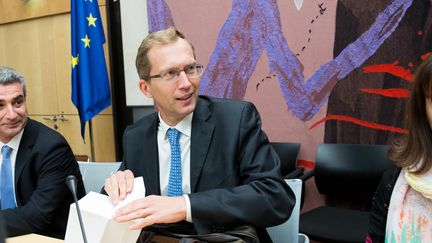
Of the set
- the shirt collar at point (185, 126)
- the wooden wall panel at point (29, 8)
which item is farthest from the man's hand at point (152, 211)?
the wooden wall panel at point (29, 8)

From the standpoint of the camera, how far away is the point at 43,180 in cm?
194

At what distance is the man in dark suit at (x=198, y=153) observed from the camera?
1358 millimetres

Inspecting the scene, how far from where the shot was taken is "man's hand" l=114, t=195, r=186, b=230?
1.13 m

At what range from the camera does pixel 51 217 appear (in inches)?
73.9

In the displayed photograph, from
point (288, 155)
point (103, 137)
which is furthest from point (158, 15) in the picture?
point (288, 155)

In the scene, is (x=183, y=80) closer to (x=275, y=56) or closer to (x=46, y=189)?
(x=46, y=189)

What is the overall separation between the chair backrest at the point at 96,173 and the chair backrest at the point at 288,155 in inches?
54.9

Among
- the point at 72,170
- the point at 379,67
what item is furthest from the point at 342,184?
the point at 72,170

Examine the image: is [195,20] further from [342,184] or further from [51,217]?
[51,217]

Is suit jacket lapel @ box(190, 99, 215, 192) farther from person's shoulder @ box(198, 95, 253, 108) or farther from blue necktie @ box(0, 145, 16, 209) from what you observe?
blue necktie @ box(0, 145, 16, 209)

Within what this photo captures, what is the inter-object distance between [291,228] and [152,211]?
2.24ft

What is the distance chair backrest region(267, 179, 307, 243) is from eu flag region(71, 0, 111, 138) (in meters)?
2.62

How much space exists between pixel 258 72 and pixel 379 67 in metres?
0.95

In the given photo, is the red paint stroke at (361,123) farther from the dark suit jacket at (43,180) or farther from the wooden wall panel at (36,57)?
the wooden wall panel at (36,57)
